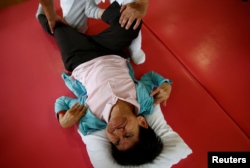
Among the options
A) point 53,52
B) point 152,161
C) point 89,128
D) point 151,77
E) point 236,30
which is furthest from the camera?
point 236,30

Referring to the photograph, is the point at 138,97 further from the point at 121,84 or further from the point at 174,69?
the point at 174,69

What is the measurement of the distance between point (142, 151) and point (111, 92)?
0.96 ft

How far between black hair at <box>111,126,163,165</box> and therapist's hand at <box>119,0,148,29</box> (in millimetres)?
481

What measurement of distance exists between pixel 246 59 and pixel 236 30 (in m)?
0.24

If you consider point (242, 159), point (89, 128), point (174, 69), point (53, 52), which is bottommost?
point (242, 159)

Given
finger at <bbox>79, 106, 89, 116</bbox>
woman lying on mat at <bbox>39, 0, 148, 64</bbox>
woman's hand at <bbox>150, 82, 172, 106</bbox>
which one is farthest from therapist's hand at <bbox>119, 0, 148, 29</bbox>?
finger at <bbox>79, 106, 89, 116</bbox>

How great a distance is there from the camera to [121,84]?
1.04m

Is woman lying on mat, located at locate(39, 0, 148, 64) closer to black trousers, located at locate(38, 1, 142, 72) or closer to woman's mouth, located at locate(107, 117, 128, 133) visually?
black trousers, located at locate(38, 1, 142, 72)

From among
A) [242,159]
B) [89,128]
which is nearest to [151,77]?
[89,128]

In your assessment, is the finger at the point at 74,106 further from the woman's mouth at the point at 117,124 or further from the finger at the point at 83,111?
the woman's mouth at the point at 117,124

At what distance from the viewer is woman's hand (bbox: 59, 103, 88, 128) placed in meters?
0.99

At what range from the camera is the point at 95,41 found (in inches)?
46.8

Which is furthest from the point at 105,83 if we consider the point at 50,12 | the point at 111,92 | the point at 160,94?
the point at 50,12

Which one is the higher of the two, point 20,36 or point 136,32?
point 20,36
